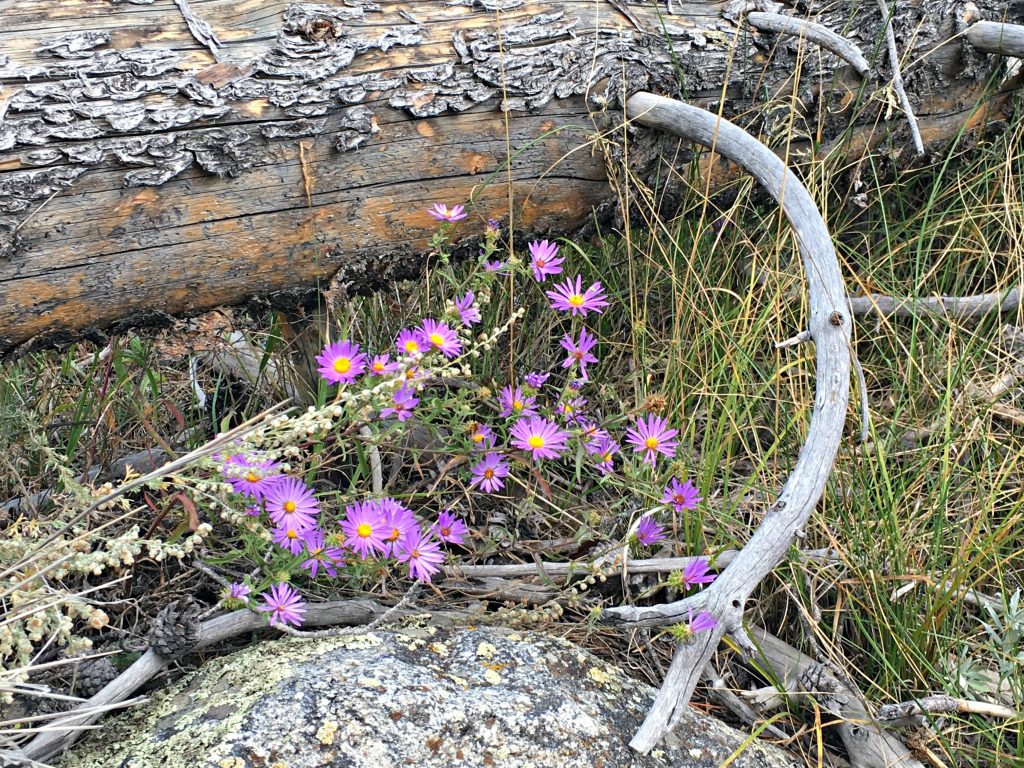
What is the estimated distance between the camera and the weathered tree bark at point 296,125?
203 centimetres

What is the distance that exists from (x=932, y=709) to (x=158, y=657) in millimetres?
1537

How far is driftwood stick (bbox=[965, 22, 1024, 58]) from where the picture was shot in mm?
2793

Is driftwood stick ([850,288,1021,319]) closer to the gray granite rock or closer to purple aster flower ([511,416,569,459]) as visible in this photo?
purple aster flower ([511,416,569,459])

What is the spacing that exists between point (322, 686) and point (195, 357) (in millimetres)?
1498

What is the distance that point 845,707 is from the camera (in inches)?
81.0

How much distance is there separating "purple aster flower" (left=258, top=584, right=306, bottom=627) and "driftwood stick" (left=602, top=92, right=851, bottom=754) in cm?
61

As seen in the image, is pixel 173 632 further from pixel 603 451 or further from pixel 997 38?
pixel 997 38

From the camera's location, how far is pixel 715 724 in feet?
6.43

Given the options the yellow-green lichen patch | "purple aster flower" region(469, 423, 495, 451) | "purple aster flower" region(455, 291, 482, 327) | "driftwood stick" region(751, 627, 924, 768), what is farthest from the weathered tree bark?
"driftwood stick" region(751, 627, 924, 768)

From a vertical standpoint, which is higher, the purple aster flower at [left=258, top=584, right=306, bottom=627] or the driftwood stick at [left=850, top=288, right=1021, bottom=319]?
the driftwood stick at [left=850, top=288, right=1021, bottom=319]

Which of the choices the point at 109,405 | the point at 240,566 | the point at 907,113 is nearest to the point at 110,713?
the point at 240,566

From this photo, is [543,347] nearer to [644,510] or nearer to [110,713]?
[644,510]

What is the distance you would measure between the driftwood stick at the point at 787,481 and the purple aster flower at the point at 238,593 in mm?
706

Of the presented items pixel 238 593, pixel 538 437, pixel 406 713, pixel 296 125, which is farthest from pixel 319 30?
pixel 406 713
